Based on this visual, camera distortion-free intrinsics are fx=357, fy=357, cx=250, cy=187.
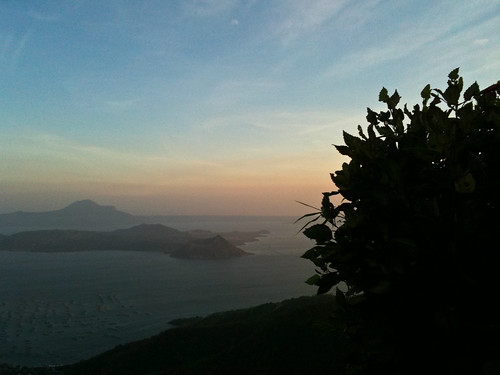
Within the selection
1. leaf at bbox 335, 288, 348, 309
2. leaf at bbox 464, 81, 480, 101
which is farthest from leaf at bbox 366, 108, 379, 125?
leaf at bbox 335, 288, 348, 309

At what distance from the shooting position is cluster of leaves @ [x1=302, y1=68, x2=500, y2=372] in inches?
104

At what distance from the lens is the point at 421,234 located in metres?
2.79

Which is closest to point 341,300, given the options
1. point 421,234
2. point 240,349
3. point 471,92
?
point 421,234

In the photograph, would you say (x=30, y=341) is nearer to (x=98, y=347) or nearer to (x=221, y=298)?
(x=98, y=347)

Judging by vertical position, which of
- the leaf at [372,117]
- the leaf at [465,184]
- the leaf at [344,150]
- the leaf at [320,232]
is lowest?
the leaf at [320,232]

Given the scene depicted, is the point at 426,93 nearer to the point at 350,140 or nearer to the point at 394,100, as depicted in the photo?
the point at 394,100

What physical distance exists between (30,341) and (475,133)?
6562 inches

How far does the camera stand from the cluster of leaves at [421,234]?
2.65 metres

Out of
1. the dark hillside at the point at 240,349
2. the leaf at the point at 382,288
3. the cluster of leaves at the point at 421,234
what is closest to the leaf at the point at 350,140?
the cluster of leaves at the point at 421,234

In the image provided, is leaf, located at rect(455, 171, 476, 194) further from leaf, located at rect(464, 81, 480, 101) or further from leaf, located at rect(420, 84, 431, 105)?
leaf, located at rect(420, 84, 431, 105)

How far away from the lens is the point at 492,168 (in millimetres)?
3154

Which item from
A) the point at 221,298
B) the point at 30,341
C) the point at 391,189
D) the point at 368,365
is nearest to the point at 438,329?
the point at 368,365

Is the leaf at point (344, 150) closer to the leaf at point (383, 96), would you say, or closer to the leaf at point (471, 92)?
the leaf at point (383, 96)

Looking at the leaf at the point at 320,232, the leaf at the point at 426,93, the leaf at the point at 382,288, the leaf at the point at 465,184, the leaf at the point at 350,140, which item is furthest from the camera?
the leaf at the point at 426,93
